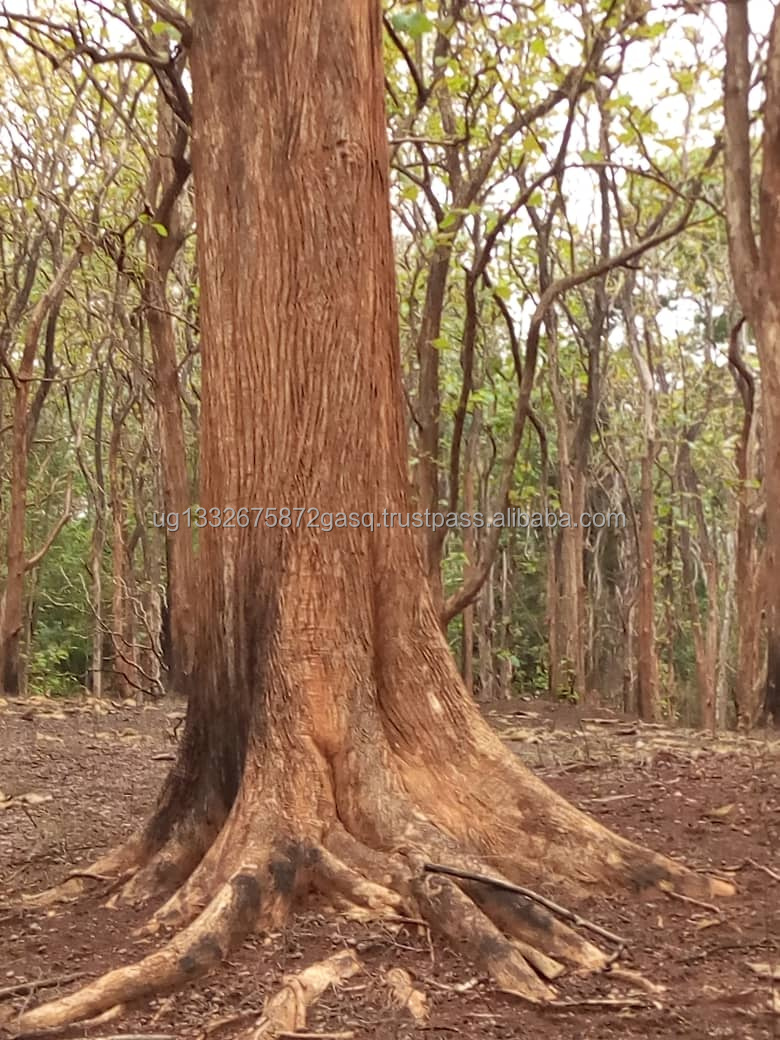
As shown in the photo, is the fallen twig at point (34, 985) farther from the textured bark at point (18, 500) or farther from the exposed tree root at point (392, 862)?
the textured bark at point (18, 500)

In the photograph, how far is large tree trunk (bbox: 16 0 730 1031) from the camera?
11.3ft

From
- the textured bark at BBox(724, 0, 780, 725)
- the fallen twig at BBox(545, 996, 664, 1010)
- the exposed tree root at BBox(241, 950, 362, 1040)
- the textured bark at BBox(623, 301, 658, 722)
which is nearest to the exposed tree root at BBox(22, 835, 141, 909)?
the exposed tree root at BBox(241, 950, 362, 1040)

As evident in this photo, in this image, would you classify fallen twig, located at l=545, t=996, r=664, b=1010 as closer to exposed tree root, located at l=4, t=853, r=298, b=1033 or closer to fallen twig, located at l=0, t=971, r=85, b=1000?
Answer: exposed tree root, located at l=4, t=853, r=298, b=1033

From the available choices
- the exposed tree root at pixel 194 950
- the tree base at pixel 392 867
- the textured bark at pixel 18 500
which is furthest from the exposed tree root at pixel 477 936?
the textured bark at pixel 18 500

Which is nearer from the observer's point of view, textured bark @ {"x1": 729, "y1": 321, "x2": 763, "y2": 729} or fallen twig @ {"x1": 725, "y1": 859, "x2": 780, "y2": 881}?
fallen twig @ {"x1": 725, "y1": 859, "x2": 780, "y2": 881}

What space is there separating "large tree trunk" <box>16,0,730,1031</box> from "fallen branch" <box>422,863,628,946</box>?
13cm

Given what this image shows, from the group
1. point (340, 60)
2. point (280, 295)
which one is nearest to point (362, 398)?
point (280, 295)

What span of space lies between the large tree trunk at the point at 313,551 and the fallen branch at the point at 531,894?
5.0 inches

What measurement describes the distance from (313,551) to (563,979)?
5.23ft

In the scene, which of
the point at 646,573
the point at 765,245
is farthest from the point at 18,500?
the point at 765,245

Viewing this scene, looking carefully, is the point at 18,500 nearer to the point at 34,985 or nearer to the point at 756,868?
the point at 34,985

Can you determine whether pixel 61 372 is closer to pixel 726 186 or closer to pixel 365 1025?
pixel 726 186

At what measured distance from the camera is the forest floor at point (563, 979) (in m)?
2.56

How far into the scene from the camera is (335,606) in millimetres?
3555
